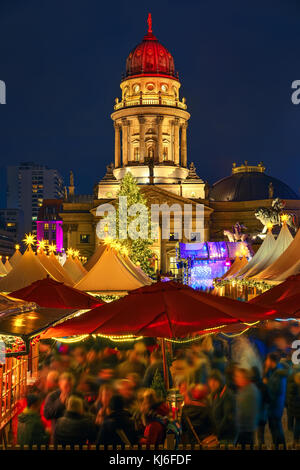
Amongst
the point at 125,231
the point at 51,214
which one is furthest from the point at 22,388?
the point at 51,214

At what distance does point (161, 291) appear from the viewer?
11.9 m

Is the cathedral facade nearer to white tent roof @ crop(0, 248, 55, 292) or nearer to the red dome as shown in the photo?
the red dome

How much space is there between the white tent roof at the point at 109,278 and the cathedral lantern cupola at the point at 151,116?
6881cm

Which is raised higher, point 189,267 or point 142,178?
point 142,178

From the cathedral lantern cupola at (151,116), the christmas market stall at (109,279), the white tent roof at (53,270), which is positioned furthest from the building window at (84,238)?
the christmas market stall at (109,279)

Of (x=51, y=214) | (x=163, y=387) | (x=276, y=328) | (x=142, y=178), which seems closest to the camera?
(x=163, y=387)

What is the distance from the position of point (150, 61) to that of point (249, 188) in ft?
85.8

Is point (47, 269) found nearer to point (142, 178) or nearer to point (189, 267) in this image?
point (189, 267)

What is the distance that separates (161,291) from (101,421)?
2336 mm

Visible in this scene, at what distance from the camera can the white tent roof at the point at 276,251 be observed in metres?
26.7

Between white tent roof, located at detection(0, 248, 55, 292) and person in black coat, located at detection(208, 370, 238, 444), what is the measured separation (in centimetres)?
1668

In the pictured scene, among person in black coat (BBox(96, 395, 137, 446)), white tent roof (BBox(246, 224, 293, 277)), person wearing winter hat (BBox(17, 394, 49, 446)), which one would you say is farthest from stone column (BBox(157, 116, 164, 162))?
person in black coat (BBox(96, 395, 137, 446))

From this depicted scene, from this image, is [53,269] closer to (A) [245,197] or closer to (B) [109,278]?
(B) [109,278]

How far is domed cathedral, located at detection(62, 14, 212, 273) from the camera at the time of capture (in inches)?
3767
